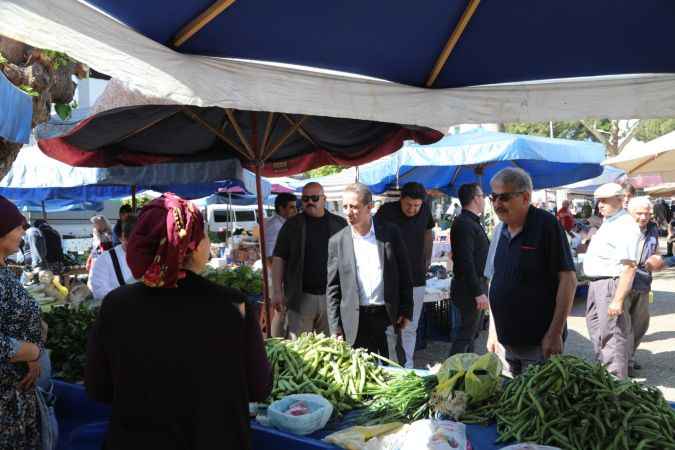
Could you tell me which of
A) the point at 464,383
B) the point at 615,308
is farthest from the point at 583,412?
the point at 615,308

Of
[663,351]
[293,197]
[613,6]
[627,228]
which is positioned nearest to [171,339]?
[613,6]

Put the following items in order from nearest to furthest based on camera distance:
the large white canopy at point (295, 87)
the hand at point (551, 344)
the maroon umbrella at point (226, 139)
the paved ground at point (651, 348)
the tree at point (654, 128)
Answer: the large white canopy at point (295, 87)
the hand at point (551, 344)
the maroon umbrella at point (226, 139)
the paved ground at point (651, 348)
the tree at point (654, 128)

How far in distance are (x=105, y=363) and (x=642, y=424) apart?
7.36 ft

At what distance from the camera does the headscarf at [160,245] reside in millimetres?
1939

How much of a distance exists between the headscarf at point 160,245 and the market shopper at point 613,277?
472 cm

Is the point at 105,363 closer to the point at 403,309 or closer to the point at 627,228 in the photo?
the point at 403,309

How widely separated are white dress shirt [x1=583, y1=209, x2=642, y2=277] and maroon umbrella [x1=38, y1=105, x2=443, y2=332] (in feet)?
6.27

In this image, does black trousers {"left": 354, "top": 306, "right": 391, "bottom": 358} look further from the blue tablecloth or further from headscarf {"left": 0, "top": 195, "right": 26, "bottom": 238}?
headscarf {"left": 0, "top": 195, "right": 26, "bottom": 238}

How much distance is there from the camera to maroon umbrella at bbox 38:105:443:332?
17.9ft

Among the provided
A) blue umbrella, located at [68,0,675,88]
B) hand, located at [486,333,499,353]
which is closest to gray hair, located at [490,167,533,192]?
blue umbrella, located at [68,0,675,88]

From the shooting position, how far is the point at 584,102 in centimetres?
278

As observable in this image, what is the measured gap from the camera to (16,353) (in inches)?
110

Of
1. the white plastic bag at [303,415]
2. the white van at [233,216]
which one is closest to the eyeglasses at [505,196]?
the white plastic bag at [303,415]

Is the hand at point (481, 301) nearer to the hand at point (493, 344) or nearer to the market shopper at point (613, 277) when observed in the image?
the market shopper at point (613, 277)
